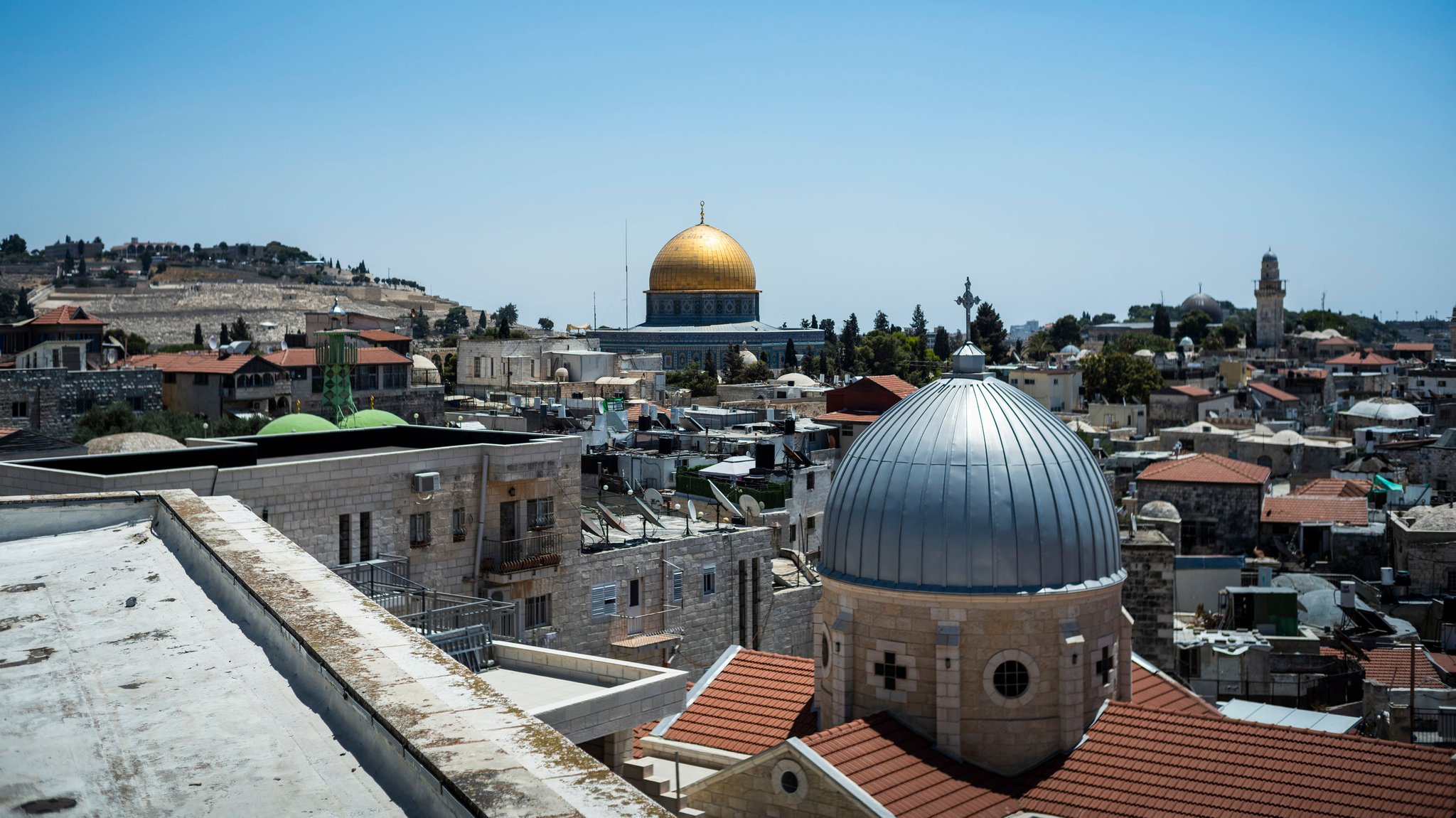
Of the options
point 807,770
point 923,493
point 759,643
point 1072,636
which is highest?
point 923,493

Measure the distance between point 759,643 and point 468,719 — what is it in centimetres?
1873

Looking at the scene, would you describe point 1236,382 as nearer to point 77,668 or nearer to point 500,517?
point 500,517

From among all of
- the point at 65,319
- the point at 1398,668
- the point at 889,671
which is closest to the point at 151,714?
the point at 889,671

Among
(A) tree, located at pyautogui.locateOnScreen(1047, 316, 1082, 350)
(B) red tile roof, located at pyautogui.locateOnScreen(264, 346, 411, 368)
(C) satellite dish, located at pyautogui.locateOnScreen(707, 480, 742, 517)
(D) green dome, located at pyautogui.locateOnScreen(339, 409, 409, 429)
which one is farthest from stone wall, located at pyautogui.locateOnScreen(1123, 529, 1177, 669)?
(A) tree, located at pyautogui.locateOnScreen(1047, 316, 1082, 350)

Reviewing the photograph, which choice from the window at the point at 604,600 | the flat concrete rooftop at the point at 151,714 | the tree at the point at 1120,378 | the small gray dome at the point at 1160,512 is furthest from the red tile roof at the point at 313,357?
the flat concrete rooftop at the point at 151,714

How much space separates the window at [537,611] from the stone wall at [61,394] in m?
27.1

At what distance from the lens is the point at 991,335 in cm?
8438

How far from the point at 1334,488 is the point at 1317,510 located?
4.80m

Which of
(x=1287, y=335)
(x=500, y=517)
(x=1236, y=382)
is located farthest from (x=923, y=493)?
(x=1287, y=335)

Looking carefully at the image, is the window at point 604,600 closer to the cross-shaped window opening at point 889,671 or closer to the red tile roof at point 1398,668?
the cross-shaped window opening at point 889,671

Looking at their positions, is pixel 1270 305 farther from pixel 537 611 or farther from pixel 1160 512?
pixel 537 611

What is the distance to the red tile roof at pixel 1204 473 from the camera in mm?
36844

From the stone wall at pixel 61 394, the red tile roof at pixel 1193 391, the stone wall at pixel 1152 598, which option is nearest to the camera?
the stone wall at pixel 1152 598

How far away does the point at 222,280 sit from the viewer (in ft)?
450
